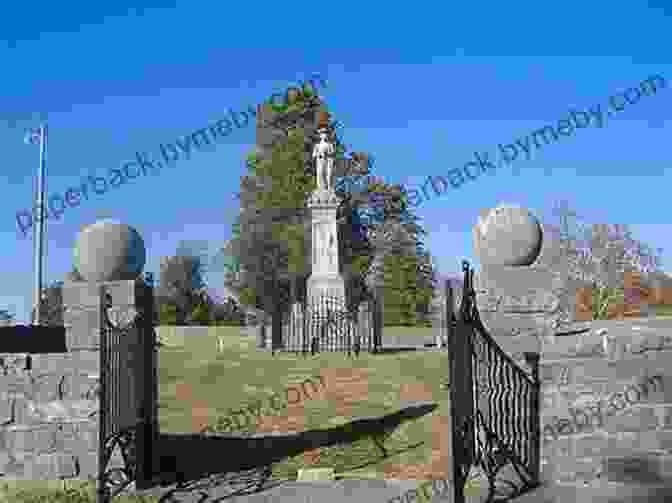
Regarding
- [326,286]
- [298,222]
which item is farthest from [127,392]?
[298,222]

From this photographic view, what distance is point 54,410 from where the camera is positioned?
588 cm

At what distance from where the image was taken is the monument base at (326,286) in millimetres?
19703

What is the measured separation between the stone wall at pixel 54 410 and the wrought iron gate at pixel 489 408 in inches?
134

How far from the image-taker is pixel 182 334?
2858 cm

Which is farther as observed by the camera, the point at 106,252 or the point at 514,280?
the point at 106,252

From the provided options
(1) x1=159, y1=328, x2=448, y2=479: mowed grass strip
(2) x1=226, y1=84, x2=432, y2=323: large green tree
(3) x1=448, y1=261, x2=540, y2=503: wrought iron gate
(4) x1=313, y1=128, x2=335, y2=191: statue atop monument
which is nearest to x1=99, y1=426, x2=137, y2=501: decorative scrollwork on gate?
(1) x1=159, y1=328, x2=448, y2=479: mowed grass strip

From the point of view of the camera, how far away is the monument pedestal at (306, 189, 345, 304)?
1981 centimetres

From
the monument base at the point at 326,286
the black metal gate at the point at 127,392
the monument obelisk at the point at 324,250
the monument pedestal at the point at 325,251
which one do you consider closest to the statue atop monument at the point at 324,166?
the monument obelisk at the point at 324,250

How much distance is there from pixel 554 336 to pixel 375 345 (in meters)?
11.1

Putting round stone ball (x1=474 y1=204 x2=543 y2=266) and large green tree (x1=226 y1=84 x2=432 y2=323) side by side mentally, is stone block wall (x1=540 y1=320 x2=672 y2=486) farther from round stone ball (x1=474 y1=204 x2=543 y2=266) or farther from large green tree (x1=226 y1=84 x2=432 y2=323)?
large green tree (x1=226 y1=84 x2=432 y2=323)

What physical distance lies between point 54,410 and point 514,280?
4.57m

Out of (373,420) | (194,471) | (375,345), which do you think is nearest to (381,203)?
(375,345)

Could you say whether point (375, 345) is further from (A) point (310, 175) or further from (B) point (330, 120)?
(B) point (330, 120)

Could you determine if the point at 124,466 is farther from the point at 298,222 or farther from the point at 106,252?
the point at 298,222
